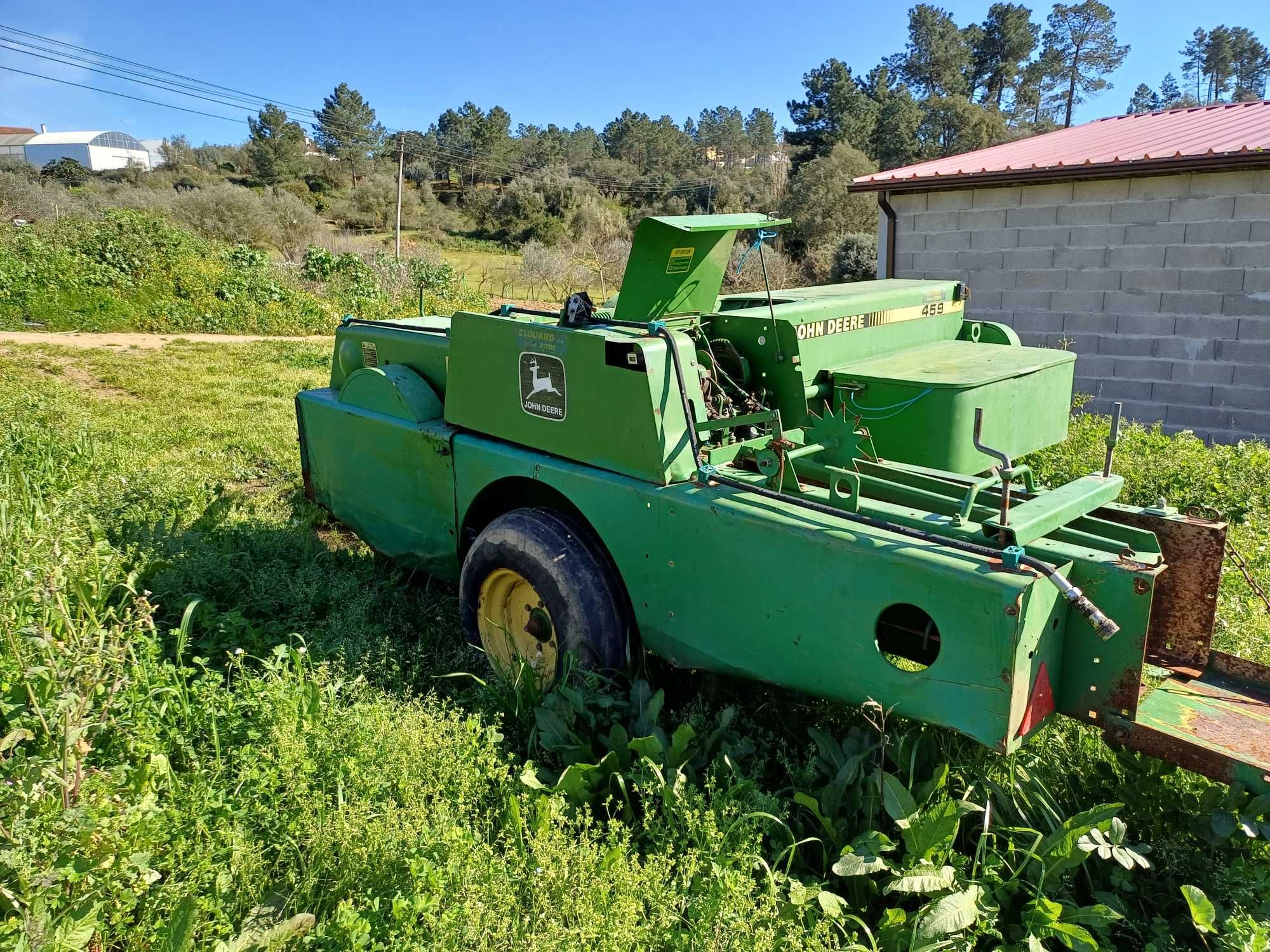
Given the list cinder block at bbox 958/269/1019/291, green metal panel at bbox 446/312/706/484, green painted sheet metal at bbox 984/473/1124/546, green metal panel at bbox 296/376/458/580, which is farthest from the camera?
cinder block at bbox 958/269/1019/291

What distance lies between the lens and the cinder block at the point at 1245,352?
7672 millimetres

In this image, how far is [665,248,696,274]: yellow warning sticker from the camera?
12.9 ft

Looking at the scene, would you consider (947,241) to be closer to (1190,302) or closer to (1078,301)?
(1078,301)

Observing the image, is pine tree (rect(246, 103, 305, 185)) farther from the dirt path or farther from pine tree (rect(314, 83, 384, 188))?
the dirt path

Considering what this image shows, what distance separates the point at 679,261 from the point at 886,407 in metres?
1.11

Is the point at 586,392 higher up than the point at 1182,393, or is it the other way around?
the point at 586,392

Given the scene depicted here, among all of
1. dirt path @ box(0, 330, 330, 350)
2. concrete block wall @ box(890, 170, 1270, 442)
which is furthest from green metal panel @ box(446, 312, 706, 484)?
dirt path @ box(0, 330, 330, 350)

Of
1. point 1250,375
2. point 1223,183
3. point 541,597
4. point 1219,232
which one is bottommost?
point 541,597

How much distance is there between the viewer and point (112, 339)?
→ 13820mm

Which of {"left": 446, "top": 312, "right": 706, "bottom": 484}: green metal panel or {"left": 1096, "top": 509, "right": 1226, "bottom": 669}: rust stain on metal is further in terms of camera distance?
{"left": 446, "top": 312, "right": 706, "bottom": 484}: green metal panel

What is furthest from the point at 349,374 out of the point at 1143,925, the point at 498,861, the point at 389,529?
the point at 1143,925

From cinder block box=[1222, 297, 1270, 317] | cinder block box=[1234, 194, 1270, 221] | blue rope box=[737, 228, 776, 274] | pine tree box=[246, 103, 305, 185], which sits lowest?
cinder block box=[1222, 297, 1270, 317]

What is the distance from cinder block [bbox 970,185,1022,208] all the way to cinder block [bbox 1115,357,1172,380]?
1.83m

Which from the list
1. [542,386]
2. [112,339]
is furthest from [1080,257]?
[112,339]
